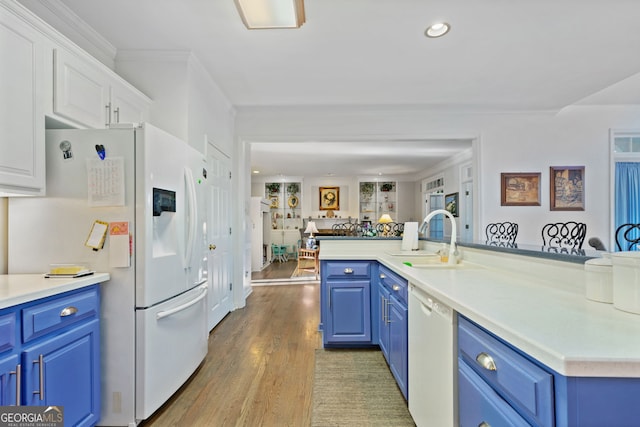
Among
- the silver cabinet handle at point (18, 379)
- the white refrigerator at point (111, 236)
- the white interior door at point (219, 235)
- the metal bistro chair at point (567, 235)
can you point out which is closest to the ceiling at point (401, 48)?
the white interior door at point (219, 235)

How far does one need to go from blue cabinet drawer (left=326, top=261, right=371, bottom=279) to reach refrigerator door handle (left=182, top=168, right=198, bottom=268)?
3.98 ft

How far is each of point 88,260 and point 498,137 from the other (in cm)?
Answer: 496

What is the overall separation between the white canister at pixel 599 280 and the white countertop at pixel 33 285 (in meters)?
2.21

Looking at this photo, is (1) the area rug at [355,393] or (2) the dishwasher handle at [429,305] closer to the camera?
(2) the dishwasher handle at [429,305]

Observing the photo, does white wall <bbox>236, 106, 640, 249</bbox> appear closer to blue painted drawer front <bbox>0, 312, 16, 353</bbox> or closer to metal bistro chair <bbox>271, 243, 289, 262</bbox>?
blue painted drawer front <bbox>0, 312, 16, 353</bbox>

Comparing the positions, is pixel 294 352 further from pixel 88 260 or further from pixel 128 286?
pixel 88 260

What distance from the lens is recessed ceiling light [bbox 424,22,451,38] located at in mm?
2514

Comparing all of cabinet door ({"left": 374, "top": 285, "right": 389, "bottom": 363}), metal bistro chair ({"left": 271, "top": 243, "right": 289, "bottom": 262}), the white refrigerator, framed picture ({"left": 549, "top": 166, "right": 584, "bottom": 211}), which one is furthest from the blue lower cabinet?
metal bistro chair ({"left": 271, "top": 243, "right": 289, "bottom": 262})

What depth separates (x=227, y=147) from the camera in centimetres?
412

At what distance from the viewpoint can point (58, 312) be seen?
4.85 feet

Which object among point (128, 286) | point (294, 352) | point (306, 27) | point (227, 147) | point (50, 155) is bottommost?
point (294, 352)

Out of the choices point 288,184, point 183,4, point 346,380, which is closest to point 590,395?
point 346,380

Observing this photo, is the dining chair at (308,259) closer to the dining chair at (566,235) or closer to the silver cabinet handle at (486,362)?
the dining chair at (566,235)

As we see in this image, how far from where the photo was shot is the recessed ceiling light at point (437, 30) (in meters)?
2.51
